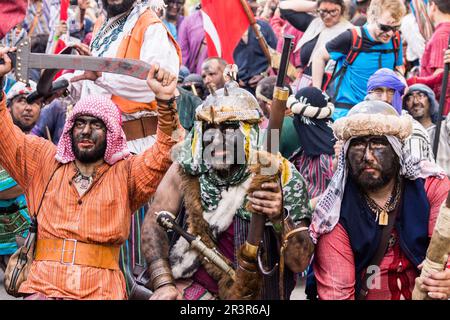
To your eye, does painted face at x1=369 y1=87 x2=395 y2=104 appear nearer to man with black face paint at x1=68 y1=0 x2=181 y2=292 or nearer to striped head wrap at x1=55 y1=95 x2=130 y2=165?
man with black face paint at x1=68 y1=0 x2=181 y2=292

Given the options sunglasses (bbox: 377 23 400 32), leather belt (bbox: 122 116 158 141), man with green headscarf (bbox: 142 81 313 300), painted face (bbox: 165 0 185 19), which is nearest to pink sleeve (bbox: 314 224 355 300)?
man with green headscarf (bbox: 142 81 313 300)

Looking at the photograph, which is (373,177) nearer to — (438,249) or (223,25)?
(438,249)

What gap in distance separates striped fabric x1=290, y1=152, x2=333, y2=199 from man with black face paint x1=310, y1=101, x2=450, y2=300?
2845 mm

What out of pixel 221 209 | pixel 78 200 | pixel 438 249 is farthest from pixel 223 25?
pixel 438 249

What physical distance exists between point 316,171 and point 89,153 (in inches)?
125

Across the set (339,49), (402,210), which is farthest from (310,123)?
(402,210)

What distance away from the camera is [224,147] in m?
6.59

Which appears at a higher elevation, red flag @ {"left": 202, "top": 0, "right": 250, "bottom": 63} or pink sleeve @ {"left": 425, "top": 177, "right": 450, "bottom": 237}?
red flag @ {"left": 202, "top": 0, "right": 250, "bottom": 63}

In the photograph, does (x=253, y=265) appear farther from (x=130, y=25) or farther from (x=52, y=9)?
(x=52, y=9)

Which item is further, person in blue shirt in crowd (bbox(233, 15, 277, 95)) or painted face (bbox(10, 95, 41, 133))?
person in blue shirt in crowd (bbox(233, 15, 277, 95))

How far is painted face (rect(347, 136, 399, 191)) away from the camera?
263 inches

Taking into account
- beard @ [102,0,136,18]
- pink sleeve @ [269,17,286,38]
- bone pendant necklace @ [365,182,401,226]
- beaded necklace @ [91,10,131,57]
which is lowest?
pink sleeve @ [269,17,286,38]

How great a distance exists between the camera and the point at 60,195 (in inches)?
273

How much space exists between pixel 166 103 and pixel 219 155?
44cm
